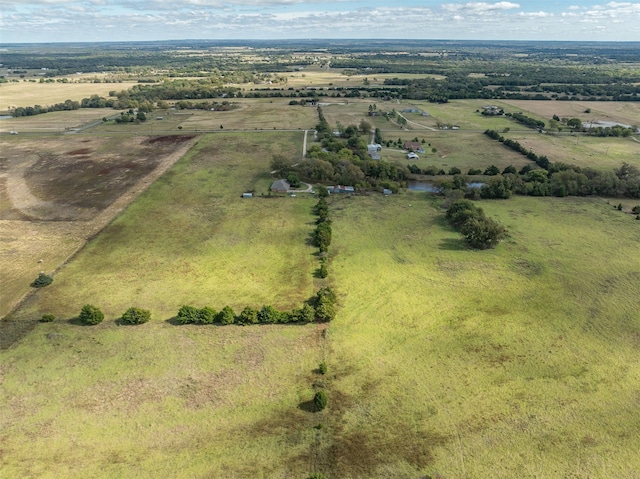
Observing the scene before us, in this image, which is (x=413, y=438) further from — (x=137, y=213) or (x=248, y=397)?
(x=137, y=213)

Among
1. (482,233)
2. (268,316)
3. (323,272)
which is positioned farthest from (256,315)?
(482,233)

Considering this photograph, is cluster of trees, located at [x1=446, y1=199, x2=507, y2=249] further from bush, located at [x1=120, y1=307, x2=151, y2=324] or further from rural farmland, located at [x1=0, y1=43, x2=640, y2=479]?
bush, located at [x1=120, y1=307, x2=151, y2=324]

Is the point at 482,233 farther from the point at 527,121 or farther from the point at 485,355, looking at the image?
the point at 527,121

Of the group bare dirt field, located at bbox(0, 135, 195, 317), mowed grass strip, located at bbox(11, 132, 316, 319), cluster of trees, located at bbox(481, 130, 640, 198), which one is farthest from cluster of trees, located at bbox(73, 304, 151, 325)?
cluster of trees, located at bbox(481, 130, 640, 198)

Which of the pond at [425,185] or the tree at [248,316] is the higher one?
the pond at [425,185]

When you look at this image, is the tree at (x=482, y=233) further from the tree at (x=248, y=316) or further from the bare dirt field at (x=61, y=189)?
the bare dirt field at (x=61, y=189)

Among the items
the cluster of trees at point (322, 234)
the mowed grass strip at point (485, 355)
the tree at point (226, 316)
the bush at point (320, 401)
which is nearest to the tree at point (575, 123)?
the mowed grass strip at point (485, 355)
